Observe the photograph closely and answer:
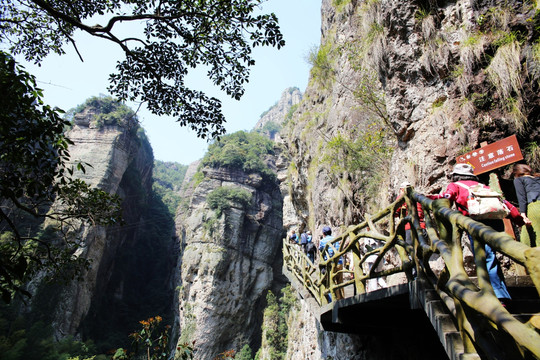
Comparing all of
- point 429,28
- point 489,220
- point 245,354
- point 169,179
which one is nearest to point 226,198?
point 245,354

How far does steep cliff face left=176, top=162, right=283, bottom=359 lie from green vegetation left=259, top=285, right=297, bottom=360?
3.01 meters

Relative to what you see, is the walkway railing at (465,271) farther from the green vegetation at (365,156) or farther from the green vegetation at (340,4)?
the green vegetation at (340,4)

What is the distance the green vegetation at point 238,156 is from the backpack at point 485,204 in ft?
96.0

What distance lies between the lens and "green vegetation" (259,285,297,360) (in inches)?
865

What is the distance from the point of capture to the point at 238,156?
31906 millimetres

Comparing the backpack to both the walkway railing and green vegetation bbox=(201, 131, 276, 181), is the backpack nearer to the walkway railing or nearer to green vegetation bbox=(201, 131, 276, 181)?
the walkway railing

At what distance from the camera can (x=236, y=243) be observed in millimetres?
27359

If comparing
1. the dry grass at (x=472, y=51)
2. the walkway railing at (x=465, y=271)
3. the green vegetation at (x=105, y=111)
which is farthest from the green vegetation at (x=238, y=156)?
the walkway railing at (x=465, y=271)

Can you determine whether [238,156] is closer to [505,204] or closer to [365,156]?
[365,156]

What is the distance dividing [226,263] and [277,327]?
652 centimetres

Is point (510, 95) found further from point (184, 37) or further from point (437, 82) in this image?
point (184, 37)

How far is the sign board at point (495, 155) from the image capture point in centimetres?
389

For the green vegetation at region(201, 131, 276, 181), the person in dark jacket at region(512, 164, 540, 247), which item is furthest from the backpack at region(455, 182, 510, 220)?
the green vegetation at region(201, 131, 276, 181)

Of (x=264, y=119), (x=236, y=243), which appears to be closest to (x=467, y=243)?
(x=236, y=243)
